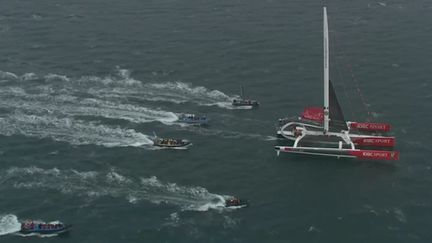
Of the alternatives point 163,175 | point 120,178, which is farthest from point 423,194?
point 120,178

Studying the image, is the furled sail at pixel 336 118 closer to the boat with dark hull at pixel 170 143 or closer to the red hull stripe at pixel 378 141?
the red hull stripe at pixel 378 141

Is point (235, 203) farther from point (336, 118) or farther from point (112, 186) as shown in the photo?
point (336, 118)

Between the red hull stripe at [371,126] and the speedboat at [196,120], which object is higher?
the speedboat at [196,120]

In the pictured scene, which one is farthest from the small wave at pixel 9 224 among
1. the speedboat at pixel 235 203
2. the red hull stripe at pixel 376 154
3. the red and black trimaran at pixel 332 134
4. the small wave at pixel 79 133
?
the red hull stripe at pixel 376 154

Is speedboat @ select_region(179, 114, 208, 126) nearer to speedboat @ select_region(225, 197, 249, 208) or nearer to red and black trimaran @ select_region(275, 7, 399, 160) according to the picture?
red and black trimaran @ select_region(275, 7, 399, 160)

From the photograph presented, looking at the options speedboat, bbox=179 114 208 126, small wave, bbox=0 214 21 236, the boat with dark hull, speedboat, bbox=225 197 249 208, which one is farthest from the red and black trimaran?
small wave, bbox=0 214 21 236

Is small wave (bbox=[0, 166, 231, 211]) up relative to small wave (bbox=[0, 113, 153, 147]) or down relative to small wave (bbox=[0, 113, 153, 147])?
down

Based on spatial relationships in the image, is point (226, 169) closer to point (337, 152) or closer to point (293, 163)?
point (293, 163)
